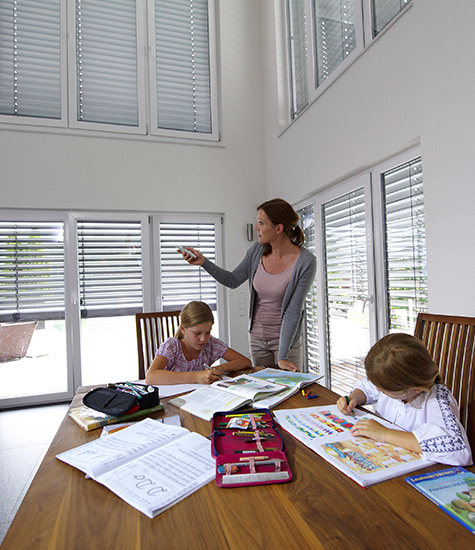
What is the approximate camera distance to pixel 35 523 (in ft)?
2.29

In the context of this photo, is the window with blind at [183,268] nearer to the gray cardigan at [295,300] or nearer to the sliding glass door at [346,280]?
the sliding glass door at [346,280]

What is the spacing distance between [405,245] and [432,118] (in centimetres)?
69

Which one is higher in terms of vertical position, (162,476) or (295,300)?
(295,300)

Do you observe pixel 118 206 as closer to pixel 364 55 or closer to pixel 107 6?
pixel 107 6

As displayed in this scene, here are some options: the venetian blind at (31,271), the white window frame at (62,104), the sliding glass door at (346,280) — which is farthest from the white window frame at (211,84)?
the sliding glass door at (346,280)

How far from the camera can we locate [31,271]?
11.7 ft

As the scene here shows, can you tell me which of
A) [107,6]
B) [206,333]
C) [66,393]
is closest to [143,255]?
[66,393]

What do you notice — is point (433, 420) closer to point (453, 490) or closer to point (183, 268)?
point (453, 490)

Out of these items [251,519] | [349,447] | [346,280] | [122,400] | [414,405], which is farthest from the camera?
[346,280]

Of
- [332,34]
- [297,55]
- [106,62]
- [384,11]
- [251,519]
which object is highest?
[106,62]

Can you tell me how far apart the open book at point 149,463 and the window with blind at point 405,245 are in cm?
164

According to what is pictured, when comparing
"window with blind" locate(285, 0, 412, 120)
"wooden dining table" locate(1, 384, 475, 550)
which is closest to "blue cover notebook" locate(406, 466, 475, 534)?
"wooden dining table" locate(1, 384, 475, 550)

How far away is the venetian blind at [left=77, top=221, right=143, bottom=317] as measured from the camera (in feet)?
12.1

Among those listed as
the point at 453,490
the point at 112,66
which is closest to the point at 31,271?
the point at 112,66
